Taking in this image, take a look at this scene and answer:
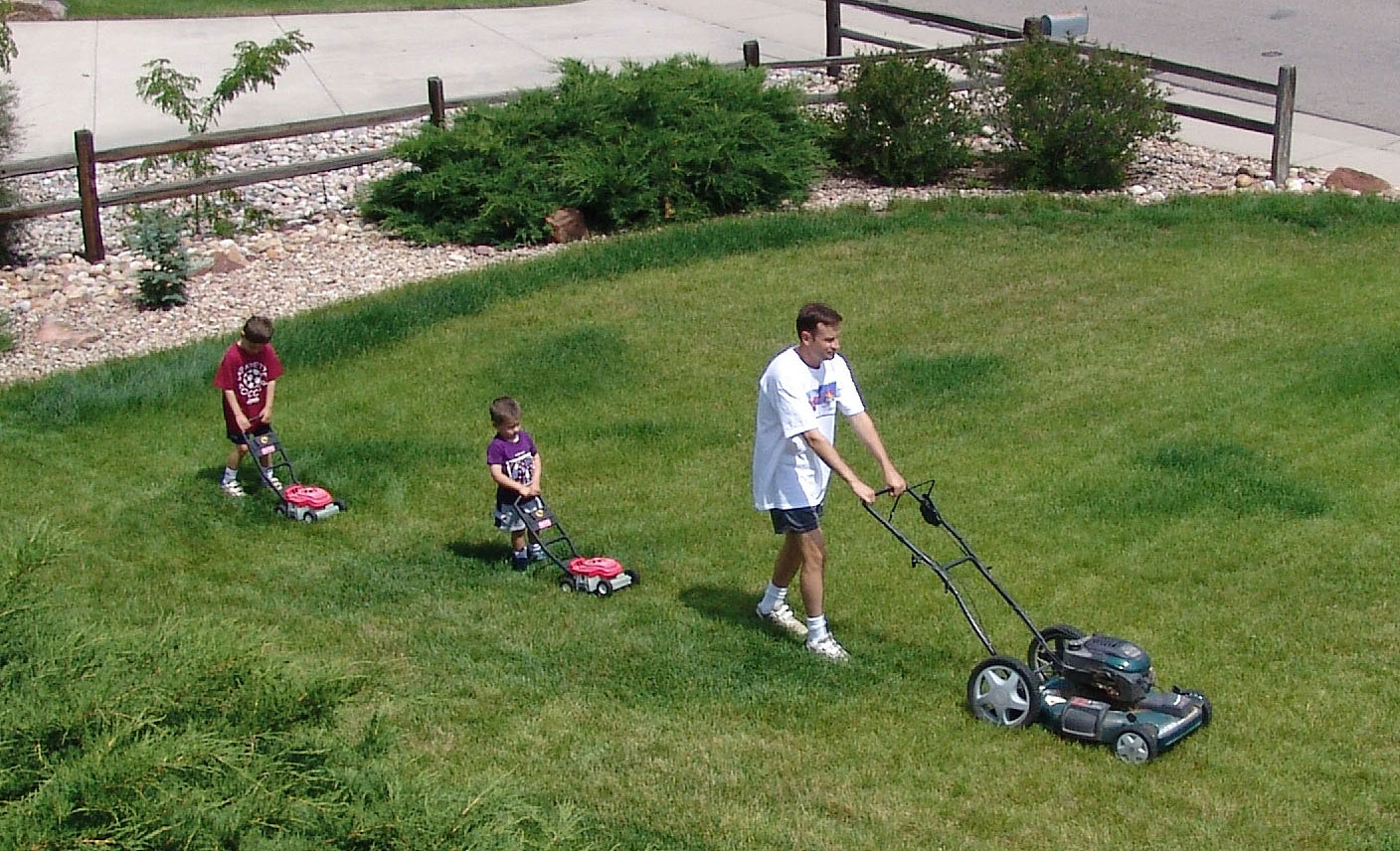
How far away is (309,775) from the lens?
14.6 ft

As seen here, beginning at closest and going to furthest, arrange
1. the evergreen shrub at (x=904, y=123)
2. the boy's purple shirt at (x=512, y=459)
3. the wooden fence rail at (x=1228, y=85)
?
1. the boy's purple shirt at (x=512, y=459)
2. the wooden fence rail at (x=1228, y=85)
3. the evergreen shrub at (x=904, y=123)

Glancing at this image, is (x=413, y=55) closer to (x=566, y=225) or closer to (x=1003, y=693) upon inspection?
(x=566, y=225)

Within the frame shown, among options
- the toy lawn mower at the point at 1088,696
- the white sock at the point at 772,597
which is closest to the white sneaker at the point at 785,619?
the white sock at the point at 772,597

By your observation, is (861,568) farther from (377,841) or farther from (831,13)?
(831,13)

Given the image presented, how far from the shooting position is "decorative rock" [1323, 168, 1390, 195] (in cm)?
1573

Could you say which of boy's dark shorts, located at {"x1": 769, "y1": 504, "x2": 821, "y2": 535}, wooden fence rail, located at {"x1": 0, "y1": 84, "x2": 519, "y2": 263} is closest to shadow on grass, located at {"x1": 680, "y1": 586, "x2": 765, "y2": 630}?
boy's dark shorts, located at {"x1": 769, "y1": 504, "x2": 821, "y2": 535}

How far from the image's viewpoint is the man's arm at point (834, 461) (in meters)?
7.18

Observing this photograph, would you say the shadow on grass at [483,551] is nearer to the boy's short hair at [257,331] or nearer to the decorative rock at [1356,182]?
the boy's short hair at [257,331]

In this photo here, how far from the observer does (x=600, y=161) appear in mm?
15516

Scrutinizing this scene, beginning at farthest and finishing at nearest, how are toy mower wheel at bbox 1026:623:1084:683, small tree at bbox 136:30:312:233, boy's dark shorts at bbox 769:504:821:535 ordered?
1. small tree at bbox 136:30:312:233
2. boy's dark shorts at bbox 769:504:821:535
3. toy mower wheel at bbox 1026:623:1084:683

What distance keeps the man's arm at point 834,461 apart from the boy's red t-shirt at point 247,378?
4.12 metres

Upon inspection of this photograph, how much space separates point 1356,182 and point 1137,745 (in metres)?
10.9

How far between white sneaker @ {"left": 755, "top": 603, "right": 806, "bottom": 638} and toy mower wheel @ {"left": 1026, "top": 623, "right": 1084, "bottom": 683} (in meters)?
1.20

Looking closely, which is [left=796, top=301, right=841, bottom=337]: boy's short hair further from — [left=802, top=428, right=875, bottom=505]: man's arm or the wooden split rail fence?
the wooden split rail fence
